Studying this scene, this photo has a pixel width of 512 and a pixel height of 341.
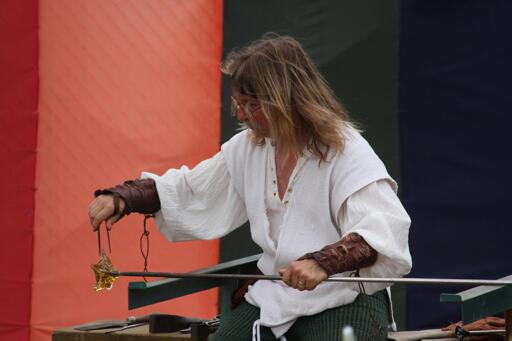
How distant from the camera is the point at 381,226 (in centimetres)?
283

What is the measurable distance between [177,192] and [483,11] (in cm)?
185

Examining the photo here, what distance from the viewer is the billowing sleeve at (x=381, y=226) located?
2820 millimetres

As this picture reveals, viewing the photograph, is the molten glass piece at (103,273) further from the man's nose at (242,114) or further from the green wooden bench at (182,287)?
the man's nose at (242,114)

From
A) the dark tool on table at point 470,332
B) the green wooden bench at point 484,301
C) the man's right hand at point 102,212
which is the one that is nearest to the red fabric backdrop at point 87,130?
the man's right hand at point 102,212

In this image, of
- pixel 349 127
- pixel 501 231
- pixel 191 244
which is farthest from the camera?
pixel 191 244

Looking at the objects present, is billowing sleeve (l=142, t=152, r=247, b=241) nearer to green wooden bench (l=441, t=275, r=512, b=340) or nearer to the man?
the man

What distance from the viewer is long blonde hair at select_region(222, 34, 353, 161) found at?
9.93 ft

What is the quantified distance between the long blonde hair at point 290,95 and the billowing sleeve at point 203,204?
0.33 metres

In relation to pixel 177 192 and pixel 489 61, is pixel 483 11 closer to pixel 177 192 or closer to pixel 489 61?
pixel 489 61

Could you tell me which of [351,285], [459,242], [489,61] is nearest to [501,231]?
[459,242]

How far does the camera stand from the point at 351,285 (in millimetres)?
2979

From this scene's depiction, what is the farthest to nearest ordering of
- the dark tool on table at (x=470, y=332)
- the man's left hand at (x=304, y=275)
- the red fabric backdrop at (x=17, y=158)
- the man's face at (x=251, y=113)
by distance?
the red fabric backdrop at (x=17, y=158)
the dark tool on table at (x=470, y=332)
the man's face at (x=251, y=113)
the man's left hand at (x=304, y=275)

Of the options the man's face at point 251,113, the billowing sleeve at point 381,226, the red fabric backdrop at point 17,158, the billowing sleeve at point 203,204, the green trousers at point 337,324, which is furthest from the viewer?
the red fabric backdrop at point 17,158

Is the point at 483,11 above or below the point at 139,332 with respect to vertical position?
above
